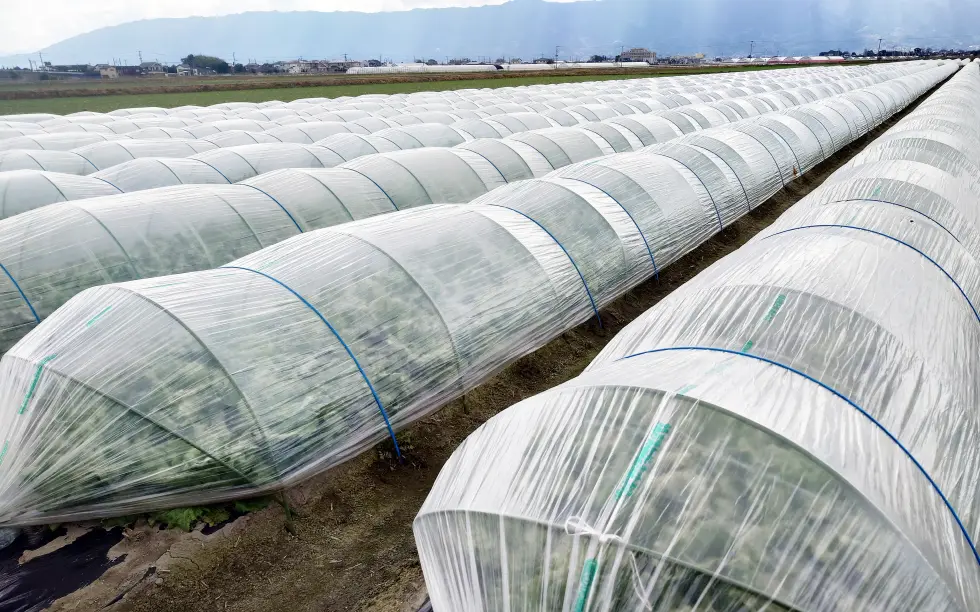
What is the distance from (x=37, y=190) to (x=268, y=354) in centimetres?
1119

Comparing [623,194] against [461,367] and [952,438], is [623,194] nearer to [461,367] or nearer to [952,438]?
[461,367]

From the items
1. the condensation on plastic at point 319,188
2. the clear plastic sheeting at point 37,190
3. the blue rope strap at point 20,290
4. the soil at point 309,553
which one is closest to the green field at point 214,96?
the condensation on plastic at point 319,188

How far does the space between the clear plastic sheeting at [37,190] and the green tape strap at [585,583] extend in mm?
15675

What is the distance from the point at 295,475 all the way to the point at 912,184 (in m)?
12.2

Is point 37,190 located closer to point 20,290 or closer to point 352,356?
point 20,290

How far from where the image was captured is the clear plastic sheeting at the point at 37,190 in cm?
1420

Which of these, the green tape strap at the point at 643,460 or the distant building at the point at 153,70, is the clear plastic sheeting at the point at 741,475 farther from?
the distant building at the point at 153,70

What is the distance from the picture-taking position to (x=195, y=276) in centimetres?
878

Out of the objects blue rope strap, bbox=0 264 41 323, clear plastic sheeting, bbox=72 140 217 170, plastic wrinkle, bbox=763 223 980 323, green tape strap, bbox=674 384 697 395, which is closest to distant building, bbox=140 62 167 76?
clear plastic sheeting, bbox=72 140 217 170

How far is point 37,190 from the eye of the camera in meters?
14.7

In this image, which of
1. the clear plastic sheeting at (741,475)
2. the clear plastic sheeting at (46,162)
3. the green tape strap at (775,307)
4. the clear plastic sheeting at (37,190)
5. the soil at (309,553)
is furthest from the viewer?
the clear plastic sheeting at (46,162)

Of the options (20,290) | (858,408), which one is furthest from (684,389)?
(20,290)

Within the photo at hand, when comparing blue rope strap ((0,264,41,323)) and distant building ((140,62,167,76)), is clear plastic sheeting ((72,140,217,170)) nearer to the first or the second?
blue rope strap ((0,264,41,323))

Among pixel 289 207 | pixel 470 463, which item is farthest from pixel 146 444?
pixel 289 207
